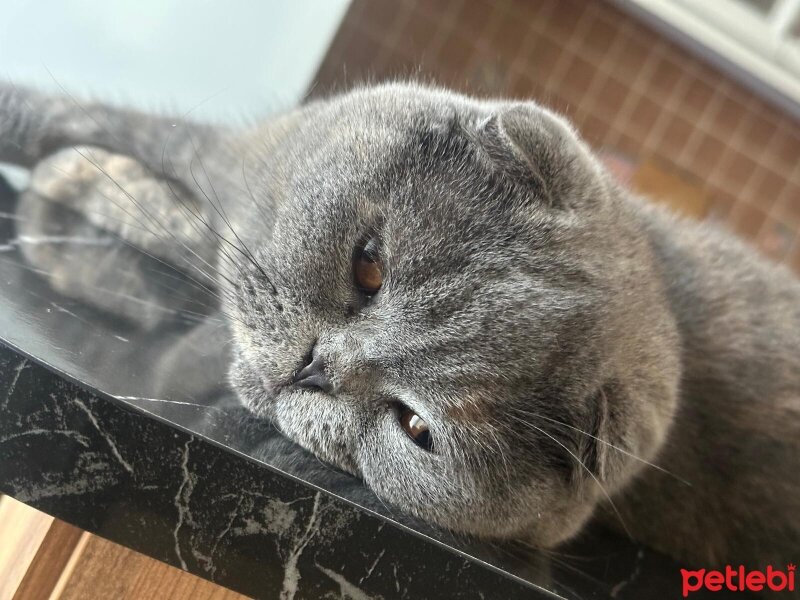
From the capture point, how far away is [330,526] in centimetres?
72

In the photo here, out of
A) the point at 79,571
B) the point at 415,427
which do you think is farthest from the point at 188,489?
the point at 415,427

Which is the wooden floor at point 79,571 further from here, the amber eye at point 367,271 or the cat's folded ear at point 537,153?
the cat's folded ear at point 537,153

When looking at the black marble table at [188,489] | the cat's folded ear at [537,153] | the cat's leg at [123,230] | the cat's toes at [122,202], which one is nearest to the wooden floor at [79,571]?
the black marble table at [188,489]

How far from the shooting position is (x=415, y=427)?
2.92 ft

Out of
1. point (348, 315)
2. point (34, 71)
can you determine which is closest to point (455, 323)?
point (348, 315)

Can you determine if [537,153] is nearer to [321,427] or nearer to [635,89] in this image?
[321,427]

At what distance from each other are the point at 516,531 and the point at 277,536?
35cm

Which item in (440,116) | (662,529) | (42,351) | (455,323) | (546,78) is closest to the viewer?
(42,351)

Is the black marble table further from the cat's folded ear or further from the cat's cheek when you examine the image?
the cat's folded ear

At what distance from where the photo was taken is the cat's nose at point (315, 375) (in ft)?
2.90

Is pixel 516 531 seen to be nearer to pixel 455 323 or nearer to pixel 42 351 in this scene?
pixel 455 323

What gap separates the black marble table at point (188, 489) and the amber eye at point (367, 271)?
0.75 ft

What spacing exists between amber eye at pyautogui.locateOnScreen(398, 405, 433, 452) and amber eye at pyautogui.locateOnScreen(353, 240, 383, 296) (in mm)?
159

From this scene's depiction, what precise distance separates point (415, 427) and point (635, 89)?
162 centimetres
